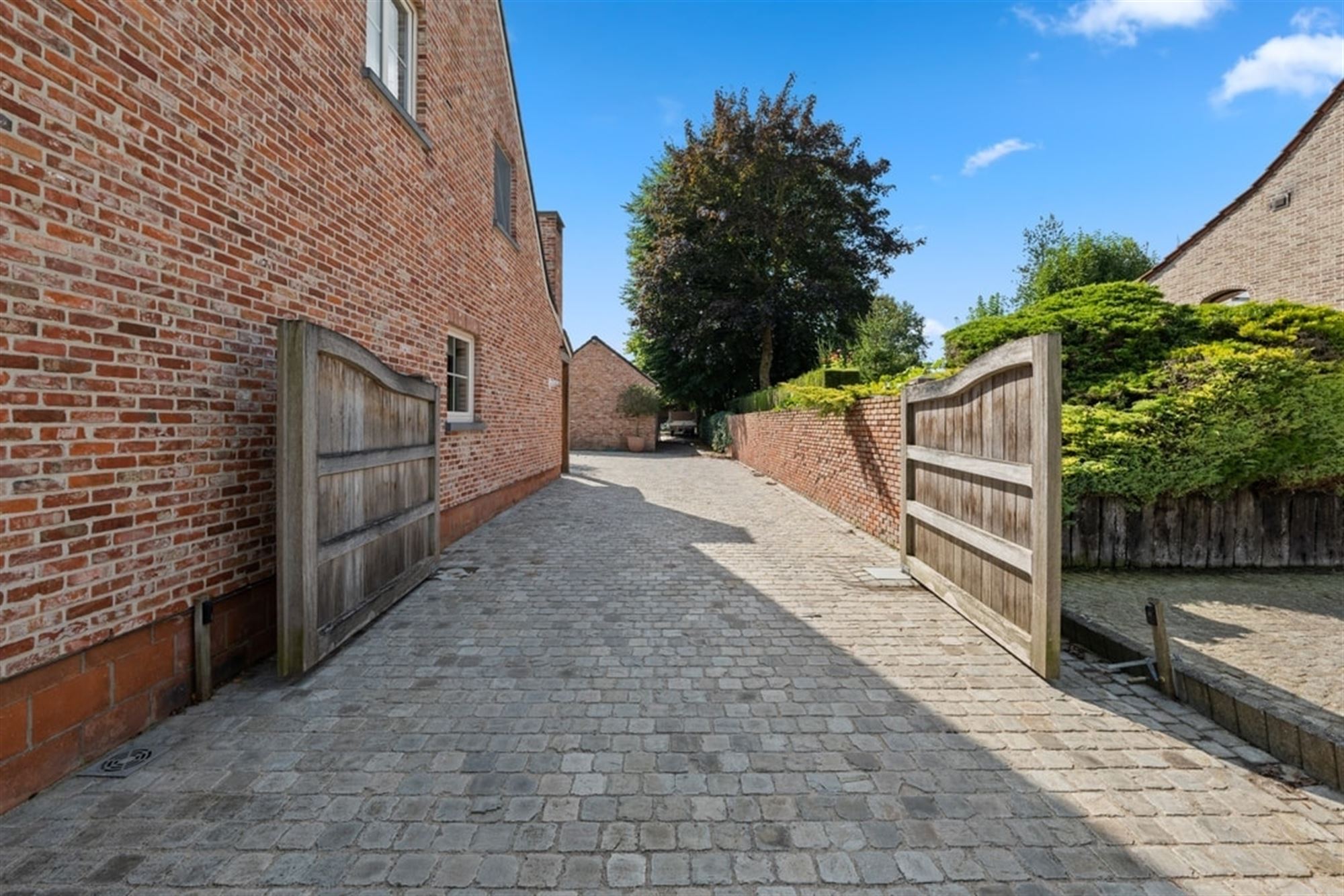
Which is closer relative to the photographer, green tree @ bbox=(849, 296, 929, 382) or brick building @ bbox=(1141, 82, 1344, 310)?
brick building @ bbox=(1141, 82, 1344, 310)

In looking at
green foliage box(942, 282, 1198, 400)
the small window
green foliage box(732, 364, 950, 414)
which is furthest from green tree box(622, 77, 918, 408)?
green foliage box(942, 282, 1198, 400)

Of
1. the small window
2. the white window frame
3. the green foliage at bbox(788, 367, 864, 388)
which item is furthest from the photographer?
the green foliage at bbox(788, 367, 864, 388)

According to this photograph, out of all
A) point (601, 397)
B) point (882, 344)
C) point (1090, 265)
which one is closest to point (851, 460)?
point (882, 344)

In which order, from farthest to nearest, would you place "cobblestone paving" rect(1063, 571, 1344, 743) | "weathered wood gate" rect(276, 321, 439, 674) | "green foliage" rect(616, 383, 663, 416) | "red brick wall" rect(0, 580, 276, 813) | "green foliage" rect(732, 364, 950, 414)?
"green foliage" rect(616, 383, 663, 416) < "green foliage" rect(732, 364, 950, 414) < "weathered wood gate" rect(276, 321, 439, 674) < "cobblestone paving" rect(1063, 571, 1344, 743) < "red brick wall" rect(0, 580, 276, 813)

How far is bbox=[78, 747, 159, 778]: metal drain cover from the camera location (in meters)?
2.40

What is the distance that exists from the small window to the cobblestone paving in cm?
864

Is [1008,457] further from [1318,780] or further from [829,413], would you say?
[829,413]

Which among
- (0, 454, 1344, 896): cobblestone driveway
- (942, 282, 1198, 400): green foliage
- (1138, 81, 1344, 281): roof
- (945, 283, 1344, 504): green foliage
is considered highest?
(1138, 81, 1344, 281): roof

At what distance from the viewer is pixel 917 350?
29.3m

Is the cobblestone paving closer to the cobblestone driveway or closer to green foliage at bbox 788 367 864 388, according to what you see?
the cobblestone driveway

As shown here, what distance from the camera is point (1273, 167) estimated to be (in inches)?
425

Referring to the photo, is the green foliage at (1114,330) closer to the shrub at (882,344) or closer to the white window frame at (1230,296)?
the shrub at (882,344)

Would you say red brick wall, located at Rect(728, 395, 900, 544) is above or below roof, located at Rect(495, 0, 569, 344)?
below

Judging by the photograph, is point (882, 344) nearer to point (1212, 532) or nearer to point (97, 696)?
point (1212, 532)
